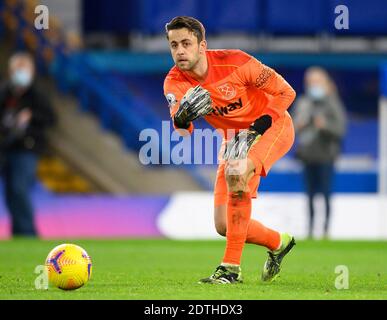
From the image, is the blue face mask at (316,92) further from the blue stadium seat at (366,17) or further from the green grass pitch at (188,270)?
A: the blue stadium seat at (366,17)

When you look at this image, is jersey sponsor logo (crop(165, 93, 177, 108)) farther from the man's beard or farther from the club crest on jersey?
the club crest on jersey

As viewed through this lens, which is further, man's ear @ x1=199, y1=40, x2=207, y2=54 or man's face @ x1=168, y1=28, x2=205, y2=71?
man's ear @ x1=199, y1=40, x2=207, y2=54

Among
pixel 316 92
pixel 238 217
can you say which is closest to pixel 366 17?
pixel 316 92

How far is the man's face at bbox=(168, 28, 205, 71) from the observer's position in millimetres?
8586

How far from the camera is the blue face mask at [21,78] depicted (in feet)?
52.2

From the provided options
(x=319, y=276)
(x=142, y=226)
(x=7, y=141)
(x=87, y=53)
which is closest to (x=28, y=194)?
(x=7, y=141)

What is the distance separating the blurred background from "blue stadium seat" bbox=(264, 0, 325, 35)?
0.02 meters

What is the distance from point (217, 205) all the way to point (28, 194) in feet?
22.3

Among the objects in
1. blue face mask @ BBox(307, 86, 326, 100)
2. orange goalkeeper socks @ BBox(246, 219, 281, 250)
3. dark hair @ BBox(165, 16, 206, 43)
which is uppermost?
blue face mask @ BBox(307, 86, 326, 100)

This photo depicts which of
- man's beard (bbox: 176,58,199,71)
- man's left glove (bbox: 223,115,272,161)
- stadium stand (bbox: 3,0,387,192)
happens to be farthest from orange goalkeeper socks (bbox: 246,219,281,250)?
stadium stand (bbox: 3,0,387,192)

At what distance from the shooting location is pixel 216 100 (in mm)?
8914

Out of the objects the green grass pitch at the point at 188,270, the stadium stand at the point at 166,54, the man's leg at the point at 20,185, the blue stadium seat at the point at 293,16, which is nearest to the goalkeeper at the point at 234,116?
the green grass pitch at the point at 188,270

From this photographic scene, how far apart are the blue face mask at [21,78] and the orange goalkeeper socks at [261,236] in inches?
292

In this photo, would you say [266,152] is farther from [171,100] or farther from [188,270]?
[188,270]
